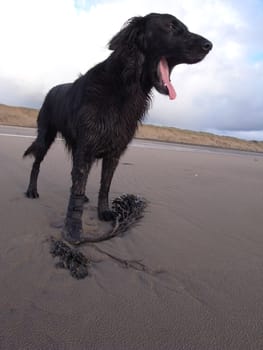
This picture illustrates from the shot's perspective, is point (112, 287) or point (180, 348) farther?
point (112, 287)

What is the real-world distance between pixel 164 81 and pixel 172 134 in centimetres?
3199

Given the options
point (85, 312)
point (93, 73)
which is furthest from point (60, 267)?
point (93, 73)

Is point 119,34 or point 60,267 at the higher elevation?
point 119,34

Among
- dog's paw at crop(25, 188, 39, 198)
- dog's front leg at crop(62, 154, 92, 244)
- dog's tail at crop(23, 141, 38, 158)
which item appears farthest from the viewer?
dog's tail at crop(23, 141, 38, 158)

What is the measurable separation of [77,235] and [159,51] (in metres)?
1.75

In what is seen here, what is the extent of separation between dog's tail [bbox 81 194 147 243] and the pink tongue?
1.22m

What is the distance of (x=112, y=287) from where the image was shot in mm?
A: 2205

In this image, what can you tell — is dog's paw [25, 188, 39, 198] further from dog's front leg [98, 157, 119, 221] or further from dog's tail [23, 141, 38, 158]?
dog's front leg [98, 157, 119, 221]

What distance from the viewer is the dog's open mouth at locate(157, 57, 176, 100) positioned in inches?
127

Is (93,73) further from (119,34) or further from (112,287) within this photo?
(112,287)

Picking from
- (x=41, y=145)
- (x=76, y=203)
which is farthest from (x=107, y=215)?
(x=41, y=145)

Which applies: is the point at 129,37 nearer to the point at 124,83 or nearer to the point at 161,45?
the point at 161,45

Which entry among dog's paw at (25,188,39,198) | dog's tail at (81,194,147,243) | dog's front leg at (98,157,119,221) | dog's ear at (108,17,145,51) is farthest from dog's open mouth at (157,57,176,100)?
dog's paw at (25,188,39,198)

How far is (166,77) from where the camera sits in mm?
3277
